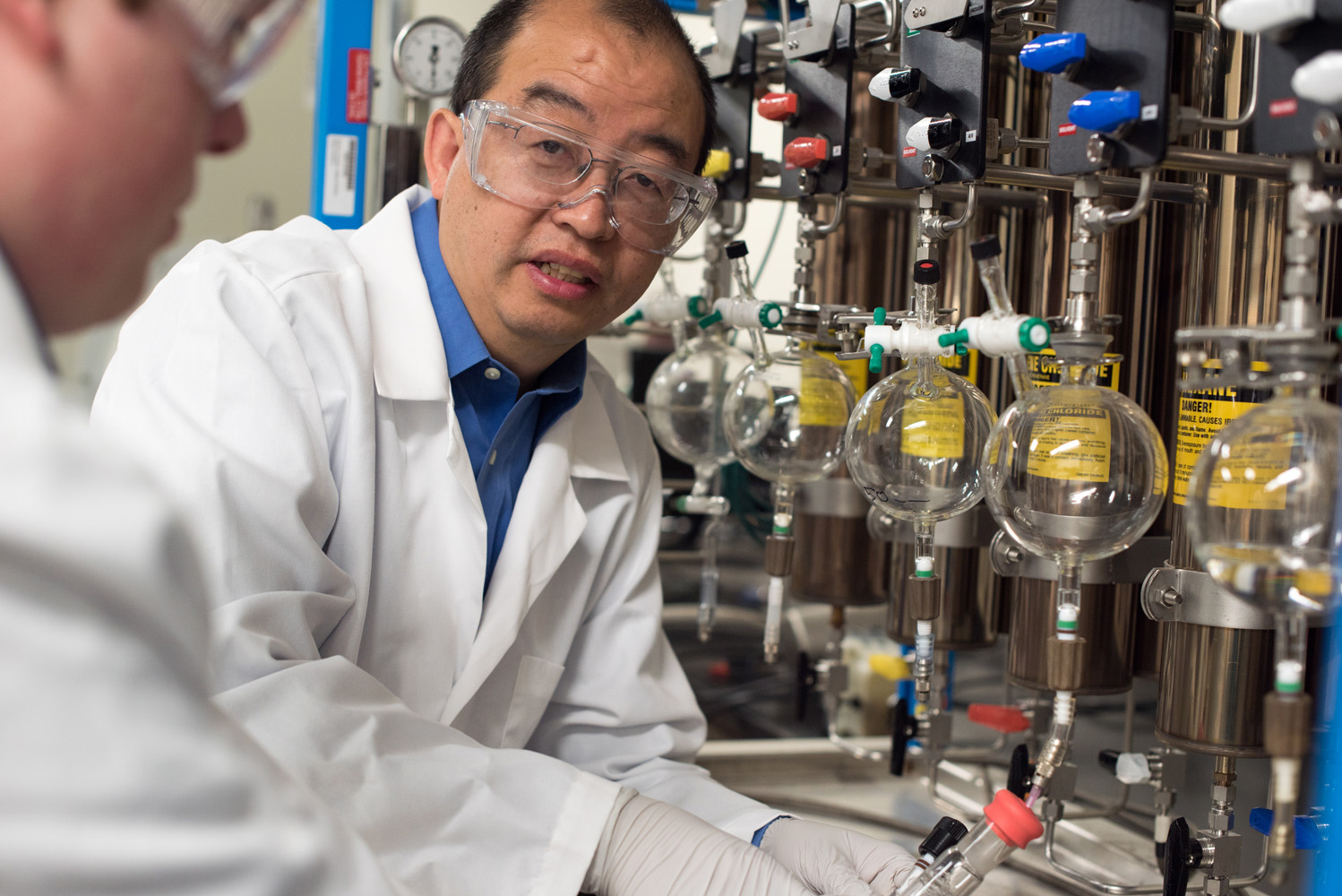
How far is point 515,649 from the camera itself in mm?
1578

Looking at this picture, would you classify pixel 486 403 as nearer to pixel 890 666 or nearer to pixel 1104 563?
pixel 1104 563

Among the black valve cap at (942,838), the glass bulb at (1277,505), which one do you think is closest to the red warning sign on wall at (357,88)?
the black valve cap at (942,838)

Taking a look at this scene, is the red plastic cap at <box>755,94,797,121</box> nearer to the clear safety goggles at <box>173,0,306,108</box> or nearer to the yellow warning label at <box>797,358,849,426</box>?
the yellow warning label at <box>797,358,849,426</box>

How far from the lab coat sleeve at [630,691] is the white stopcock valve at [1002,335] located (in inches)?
27.8

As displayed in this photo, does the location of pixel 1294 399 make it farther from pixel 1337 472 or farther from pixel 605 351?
pixel 605 351

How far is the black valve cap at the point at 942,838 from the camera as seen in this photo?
1150 mm

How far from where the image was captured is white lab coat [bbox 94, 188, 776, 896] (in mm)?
1141

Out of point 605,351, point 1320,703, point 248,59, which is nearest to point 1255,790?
point 1320,703

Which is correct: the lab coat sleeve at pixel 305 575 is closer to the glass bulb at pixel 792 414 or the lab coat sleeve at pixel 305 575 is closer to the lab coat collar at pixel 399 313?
the lab coat collar at pixel 399 313

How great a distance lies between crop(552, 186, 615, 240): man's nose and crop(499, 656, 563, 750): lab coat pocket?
582 mm

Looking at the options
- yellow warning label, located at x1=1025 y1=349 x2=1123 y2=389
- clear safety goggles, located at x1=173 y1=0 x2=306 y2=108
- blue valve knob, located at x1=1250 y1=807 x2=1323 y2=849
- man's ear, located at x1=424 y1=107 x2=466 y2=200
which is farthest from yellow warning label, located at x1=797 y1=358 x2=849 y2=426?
clear safety goggles, located at x1=173 y1=0 x2=306 y2=108

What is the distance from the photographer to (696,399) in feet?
6.31

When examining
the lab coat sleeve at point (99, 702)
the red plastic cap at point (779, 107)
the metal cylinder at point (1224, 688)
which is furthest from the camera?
the red plastic cap at point (779, 107)

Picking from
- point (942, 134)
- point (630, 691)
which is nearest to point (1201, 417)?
point (942, 134)
